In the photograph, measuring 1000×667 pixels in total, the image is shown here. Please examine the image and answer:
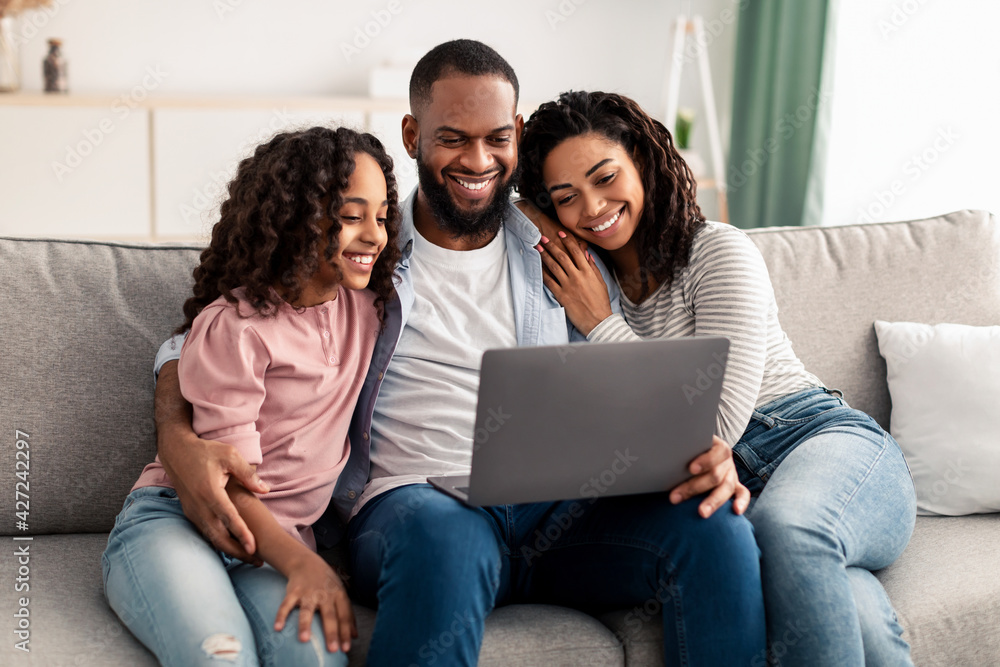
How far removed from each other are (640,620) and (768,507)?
24 cm

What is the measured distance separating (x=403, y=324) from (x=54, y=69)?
293 centimetres

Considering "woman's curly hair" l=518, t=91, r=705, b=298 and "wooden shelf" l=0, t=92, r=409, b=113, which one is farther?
"wooden shelf" l=0, t=92, r=409, b=113

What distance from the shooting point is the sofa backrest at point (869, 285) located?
5.67 feet

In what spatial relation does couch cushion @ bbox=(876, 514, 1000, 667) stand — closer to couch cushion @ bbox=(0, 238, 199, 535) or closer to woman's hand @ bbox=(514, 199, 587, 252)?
woman's hand @ bbox=(514, 199, 587, 252)

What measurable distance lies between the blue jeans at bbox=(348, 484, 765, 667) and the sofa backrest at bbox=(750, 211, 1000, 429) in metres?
0.67

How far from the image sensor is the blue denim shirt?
1.36m

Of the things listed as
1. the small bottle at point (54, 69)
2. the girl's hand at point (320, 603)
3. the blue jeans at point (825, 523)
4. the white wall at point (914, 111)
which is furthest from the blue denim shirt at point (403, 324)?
the small bottle at point (54, 69)

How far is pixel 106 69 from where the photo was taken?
3.78m

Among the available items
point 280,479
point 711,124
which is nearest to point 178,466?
point 280,479

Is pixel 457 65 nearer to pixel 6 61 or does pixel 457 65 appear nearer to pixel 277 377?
pixel 277 377

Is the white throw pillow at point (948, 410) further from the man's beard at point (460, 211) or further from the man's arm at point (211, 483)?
the man's arm at point (211, 483)

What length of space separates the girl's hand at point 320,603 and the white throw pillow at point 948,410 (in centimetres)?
106

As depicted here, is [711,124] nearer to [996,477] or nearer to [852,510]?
[996,477]

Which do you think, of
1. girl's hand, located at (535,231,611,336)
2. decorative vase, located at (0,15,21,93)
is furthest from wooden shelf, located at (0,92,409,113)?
girl's hand, located at (535,231,611,336)
